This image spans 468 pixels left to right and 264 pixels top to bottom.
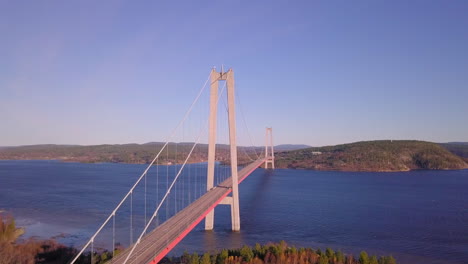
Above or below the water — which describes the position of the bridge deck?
above

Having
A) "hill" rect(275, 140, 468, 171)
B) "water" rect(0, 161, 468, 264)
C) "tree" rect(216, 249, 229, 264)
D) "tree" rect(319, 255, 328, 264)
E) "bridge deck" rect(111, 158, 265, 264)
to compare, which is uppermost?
"hill" rect(275, 140, 468, 171)

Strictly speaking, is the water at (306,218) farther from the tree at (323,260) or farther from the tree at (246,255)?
the tree at (323,260)

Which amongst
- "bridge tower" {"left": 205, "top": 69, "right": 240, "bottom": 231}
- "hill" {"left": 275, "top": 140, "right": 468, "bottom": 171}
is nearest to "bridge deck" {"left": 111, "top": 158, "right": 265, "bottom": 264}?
"bridge tower" {"left": 205, "top": 69, "right": 240, "bottom": 231}

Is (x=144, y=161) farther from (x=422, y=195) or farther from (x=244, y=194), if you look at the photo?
(x=422, y=195)

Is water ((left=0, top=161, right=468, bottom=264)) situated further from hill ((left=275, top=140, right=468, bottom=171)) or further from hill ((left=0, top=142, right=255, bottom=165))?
hill ((left=0, top=142, right=255, bottom=165))

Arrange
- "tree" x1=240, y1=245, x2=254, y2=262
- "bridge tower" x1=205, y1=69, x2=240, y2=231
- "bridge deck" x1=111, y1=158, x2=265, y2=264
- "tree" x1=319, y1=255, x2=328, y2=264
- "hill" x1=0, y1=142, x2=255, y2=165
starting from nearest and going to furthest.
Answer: "bridge deck" x1=111, y1=158, x2=265, y2=264, "tree" x1=319, y1=255, x2=328, y2=264, "tree" x1=240, y1=245, x2=254, y2=262, "bridge tower" x1=205, y1=69, x2=240, y2=231, "hill" x1=0, y1=142, x2=255, y2=165

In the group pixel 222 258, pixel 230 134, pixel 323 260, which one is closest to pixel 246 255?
pixel 222 258

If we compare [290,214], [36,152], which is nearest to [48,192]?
[290,214]

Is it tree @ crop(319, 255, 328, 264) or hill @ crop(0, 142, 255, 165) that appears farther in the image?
hill @ crop(0, 142, 255, 165)
